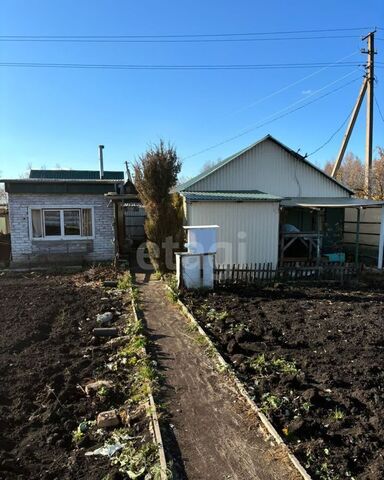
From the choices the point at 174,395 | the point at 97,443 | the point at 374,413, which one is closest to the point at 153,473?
the point at 97,443

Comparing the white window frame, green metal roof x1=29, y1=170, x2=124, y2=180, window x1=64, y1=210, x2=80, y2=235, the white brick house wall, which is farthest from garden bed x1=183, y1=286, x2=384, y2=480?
green metal roof x1=29, y1=170, x2=124, y2=180

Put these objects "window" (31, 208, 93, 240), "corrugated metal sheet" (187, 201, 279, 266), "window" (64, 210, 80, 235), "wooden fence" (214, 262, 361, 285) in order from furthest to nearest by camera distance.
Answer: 1. "window" (64, 210, 80, 235)
2. "window" (31, 208, 93, 240)
3. "corrugated metal sheet" (187, 201, 279, 266)
4. "wooden fence" (214, 262, 361, 285)

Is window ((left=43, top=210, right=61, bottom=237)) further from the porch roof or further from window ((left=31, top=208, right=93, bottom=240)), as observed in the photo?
the porch roof

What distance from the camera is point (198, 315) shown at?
7.78m

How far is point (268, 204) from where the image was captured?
11953mm

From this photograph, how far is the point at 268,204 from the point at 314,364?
7.41m

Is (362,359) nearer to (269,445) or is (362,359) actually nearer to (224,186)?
(269,445)

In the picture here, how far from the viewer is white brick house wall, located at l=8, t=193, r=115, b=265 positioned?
539 inches

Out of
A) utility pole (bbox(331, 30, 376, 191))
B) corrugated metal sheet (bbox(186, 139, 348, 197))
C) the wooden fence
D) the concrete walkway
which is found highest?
utility pole (bbox(331, 30, 376, 191))

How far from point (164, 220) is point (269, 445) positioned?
8.86m

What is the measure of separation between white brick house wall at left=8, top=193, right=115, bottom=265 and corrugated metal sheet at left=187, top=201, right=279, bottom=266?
4.39 metres

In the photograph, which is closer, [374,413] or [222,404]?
[374,413]

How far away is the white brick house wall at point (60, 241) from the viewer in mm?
13703

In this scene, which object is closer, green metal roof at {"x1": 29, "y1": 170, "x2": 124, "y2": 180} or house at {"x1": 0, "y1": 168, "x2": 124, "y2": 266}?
house at {"x1": 0, "y1": 168, "x2": 124, "y2": 266}
